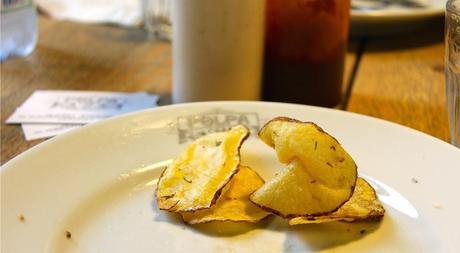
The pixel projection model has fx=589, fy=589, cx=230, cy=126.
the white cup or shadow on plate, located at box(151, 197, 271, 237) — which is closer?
shadow on plate, located at box(151, 197, 271, 237)

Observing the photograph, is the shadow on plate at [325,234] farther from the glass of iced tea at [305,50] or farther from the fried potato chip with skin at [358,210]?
the glass of iced tea at [305,50]

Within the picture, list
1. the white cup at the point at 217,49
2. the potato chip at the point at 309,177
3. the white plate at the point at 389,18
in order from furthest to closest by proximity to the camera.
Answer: the white plate at the point at 389,18 < the white cup at the point at 217,49 < the potato chip at the point at 309,177

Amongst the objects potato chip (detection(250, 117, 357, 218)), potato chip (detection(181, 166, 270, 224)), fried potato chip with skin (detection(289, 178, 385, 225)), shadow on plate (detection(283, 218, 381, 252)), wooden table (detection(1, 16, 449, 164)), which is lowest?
wooden table (detection(1, 16, 449, 164))

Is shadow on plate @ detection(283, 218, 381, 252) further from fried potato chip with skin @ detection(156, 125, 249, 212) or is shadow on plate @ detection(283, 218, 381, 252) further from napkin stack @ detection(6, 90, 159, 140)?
napkin stack @ detection(6, 90, 159, 140)

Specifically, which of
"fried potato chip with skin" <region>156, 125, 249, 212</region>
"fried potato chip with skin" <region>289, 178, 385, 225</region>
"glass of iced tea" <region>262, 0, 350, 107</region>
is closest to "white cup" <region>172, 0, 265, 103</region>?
"glass of iced tea" <region>262, 0, 350, 107</region>

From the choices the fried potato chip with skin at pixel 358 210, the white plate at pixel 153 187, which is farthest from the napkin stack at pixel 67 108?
the fried potato chip with skin at pixel 358 210

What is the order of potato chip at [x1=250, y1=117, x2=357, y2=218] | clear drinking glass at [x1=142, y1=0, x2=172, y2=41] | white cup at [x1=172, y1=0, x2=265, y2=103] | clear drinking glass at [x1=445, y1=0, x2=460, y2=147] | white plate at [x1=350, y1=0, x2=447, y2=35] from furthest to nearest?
clear drinking glass at [x1=142, y1=0, x2=172, y2=41] → white plate at [x1=350, y1=0, x2=447, y2=35] → white cup at [x1=172, y1=0, x2=265, y2=103] → clear drinking glass at [x1=445, y1=0, x2=460, y2=147] → potato chip at [x1=250, y1=117, x2=357, y2=218]

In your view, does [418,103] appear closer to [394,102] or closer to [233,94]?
[394,102]
